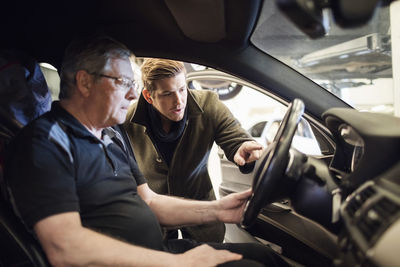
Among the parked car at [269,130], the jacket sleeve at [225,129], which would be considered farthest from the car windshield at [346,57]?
the jacket sleeve at [225,129]

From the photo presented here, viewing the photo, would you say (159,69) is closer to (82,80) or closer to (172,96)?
(172,96)

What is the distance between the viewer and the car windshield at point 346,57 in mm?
3331

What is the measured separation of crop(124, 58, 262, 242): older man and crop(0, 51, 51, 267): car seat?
64 centimetres

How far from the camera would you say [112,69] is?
48.3 inches

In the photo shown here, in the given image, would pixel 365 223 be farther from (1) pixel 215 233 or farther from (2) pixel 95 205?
(1) pixel 215 233

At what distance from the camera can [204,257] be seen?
3.52 feet

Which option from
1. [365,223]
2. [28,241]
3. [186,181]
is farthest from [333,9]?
[186,181]

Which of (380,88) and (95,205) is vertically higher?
(95,205)

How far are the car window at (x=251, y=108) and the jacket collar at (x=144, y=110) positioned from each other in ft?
0.73

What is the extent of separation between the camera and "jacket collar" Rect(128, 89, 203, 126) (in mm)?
1863

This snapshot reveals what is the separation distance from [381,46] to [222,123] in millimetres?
2160

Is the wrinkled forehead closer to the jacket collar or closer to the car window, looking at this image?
the jacket collar

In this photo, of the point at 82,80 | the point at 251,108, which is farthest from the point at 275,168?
the point at 251,108

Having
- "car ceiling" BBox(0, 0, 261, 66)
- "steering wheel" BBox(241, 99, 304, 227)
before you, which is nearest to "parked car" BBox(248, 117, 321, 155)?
"car ceiling" BBox(0, 0, 261, 66)
